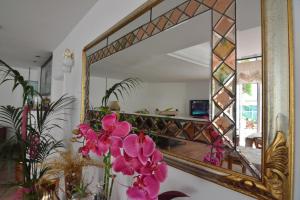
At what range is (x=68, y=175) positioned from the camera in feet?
3.70

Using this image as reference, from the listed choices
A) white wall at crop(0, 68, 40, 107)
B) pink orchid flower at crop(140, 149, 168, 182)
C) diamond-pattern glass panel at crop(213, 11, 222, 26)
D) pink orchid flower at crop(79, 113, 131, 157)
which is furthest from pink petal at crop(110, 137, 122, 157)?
white wall at crop(0, 68, 40, 107)

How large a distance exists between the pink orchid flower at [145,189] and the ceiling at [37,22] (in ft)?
5.75

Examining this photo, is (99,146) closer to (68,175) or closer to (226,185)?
(226,185)

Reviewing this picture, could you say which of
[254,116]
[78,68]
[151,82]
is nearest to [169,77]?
[151,82]

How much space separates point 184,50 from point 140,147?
0.51 m

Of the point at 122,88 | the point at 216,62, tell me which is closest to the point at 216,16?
the point at 216,62

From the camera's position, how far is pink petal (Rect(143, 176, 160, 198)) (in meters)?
0.49

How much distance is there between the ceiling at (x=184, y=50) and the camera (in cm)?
57

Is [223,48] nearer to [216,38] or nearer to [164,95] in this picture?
[216,38]

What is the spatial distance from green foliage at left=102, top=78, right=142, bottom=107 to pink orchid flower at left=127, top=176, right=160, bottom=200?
70cm

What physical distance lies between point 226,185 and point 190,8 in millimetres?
700

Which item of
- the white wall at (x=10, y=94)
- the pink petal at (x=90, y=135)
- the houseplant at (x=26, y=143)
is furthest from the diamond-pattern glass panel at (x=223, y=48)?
the white wall at (x=10, y=94)

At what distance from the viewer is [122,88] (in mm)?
1239

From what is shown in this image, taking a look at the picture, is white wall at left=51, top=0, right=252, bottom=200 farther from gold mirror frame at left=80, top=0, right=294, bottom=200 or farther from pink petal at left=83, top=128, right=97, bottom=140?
pink petal at left=83, top=128, right=97, bottom=140
